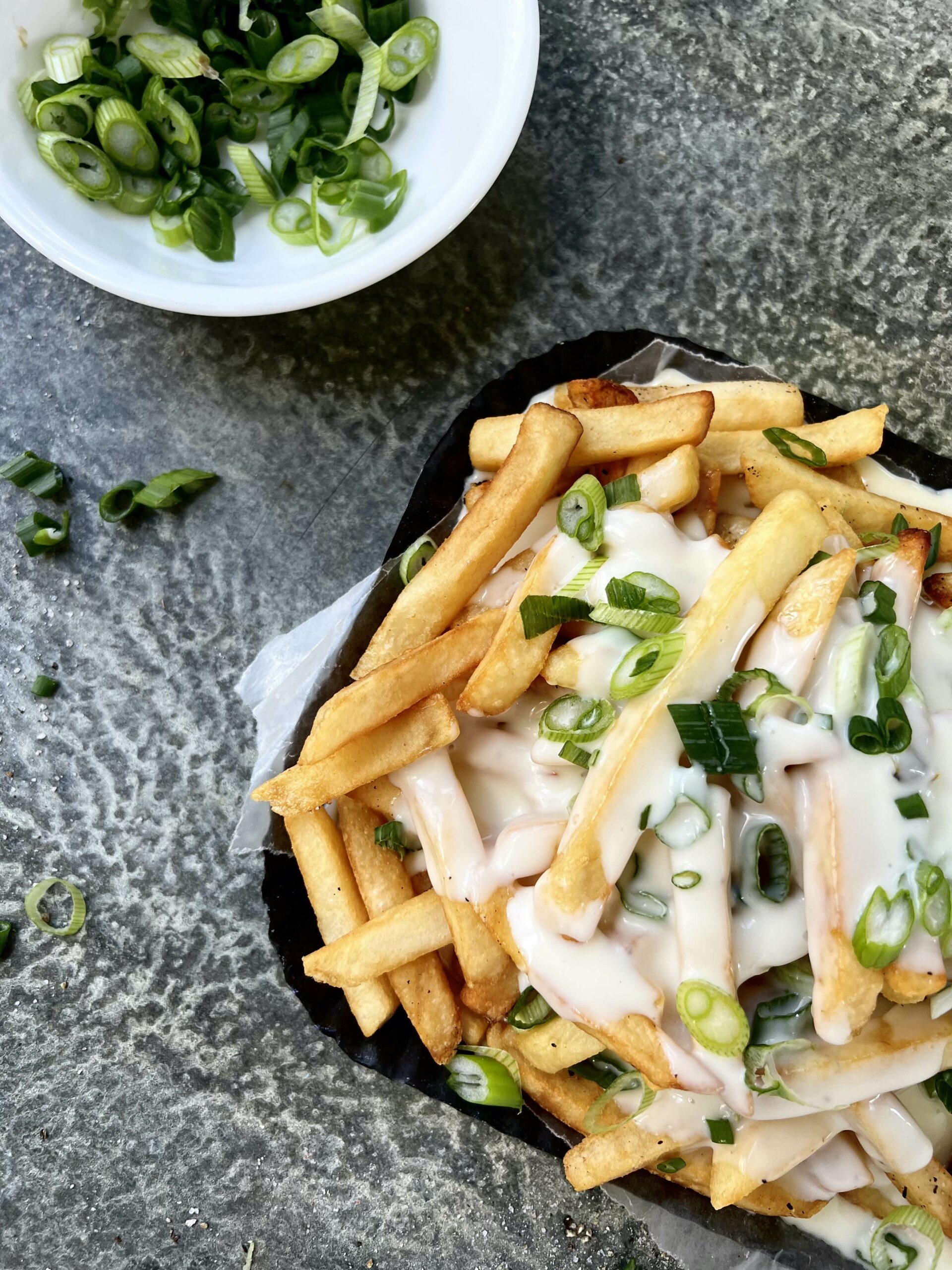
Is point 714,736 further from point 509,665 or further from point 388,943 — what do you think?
point 388,943

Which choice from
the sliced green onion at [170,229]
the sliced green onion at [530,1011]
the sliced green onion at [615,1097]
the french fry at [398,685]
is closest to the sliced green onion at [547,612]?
the french fry at [398,685]

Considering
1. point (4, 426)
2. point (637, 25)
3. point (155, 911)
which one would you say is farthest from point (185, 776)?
point (637, 25)

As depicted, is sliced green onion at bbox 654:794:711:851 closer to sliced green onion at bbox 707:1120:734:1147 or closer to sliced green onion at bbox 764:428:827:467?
sliced green onion at bbox 707:1120:734:1147

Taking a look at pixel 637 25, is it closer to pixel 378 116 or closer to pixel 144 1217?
pixel 378 116

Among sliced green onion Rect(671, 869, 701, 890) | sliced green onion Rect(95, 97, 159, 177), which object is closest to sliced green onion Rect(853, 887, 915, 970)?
sliced green onion Rect(671, 869, 701, 890)

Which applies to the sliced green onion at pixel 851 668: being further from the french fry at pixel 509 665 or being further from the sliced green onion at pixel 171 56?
the sliced green onion at pixel 171 56
